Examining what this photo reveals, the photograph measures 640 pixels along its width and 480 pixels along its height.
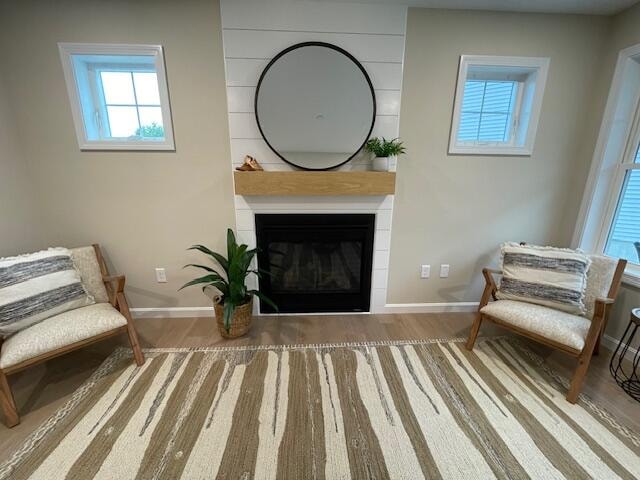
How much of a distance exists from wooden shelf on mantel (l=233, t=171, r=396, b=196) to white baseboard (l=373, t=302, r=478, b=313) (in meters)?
1.10

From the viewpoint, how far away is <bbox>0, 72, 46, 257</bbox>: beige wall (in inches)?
71.7

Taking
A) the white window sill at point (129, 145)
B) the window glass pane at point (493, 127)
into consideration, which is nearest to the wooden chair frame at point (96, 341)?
the white window sill at point (129, 145)

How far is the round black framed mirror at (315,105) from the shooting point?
6.29ft

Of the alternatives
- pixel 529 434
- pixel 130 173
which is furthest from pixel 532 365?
pixel 130 173

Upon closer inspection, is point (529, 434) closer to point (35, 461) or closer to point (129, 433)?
point (129, 433)

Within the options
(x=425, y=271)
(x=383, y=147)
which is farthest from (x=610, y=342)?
(x=383, y=147)

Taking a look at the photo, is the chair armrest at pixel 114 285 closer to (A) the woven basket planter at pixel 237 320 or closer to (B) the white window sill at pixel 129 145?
(A) the woven basket planter at pixel 237 320

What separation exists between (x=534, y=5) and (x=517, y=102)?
0.62m

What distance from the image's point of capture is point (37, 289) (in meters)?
1.59

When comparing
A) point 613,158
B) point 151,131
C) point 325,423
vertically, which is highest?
point 151,131

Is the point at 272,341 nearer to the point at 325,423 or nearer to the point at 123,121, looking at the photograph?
the point at 325,423

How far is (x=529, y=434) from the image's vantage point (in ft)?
4.46

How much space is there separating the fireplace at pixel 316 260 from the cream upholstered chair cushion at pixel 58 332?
1.09 m

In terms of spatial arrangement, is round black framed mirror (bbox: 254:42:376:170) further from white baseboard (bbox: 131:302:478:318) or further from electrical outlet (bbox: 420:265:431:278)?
white baseboard (bbox: 131:302:478:318)
